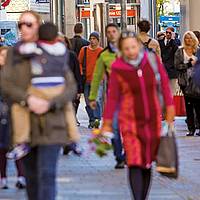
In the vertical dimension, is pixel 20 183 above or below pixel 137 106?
below

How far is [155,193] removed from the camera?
8609mm

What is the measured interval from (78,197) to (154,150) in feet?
5.19

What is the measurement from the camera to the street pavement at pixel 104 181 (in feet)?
27.9

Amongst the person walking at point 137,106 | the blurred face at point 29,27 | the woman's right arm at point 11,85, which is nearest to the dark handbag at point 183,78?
the person walking at point 137,106

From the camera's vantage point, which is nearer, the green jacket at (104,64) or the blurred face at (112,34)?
the green jacket at (104,64)

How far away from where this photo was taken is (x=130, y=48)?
7.07 metres

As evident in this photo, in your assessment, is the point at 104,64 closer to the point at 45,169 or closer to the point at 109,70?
the point at 109,70

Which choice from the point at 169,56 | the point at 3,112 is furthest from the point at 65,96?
the point at 169,56

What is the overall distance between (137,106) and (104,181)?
2.64m

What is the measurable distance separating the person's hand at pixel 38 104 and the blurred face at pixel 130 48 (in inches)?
42.8

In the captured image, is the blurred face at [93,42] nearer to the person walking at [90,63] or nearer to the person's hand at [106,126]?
the person walking at [90,63]

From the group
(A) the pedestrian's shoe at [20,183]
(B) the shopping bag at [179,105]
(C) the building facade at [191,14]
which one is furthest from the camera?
(C) the building facade at [191,14]

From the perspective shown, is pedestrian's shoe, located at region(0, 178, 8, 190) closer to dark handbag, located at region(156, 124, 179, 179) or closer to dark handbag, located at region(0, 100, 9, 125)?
dark handbag, located at region(0, 100, 9, 125)

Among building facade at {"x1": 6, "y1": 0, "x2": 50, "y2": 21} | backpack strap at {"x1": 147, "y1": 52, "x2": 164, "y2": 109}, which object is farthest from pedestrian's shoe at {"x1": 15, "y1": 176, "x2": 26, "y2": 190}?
building facade at {"x1": 6, "y1": 0, "x2": 50, "y2": 21}
